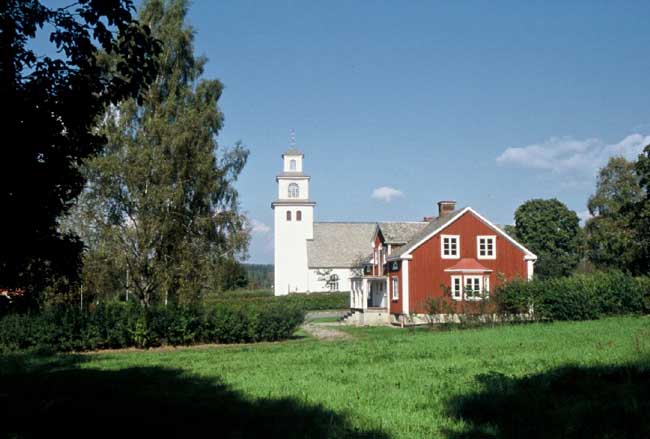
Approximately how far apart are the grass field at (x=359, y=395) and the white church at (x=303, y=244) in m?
59.3

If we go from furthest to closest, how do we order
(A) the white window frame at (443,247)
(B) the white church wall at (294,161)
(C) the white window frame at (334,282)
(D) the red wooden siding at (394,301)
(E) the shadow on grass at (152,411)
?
(B) the white church wall at (294,161)
(C) the white window frame at (334,282)
(D) the red wooden siding at (394,301)
(A) the white window frame at (443,247)
(E) the shadow on grass at (152,411)

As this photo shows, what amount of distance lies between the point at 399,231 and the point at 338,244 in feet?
122

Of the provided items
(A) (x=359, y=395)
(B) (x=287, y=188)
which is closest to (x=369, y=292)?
(B) (x=287, y=188)

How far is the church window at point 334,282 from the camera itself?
77.9 meters

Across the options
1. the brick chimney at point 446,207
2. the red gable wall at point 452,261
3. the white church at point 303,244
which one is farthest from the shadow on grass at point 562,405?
the white church at point 303,244

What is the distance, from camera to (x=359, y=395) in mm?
11508

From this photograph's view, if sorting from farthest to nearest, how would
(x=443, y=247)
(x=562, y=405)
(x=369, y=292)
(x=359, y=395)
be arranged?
1. (x=369, y=292)
2. (x=443, y=247)
3. (x=359, y=395)
4. (x=562, y=405)

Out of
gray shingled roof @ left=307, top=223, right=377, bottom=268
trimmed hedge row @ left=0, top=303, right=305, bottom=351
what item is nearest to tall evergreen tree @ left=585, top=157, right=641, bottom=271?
gray shingled roof @ left=307, top=223, right=377, bottom=268

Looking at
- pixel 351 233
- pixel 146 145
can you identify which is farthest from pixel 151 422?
pixel 351 233

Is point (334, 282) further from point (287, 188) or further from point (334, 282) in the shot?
point (287, 188)

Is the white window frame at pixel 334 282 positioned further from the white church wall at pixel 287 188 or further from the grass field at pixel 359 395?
the grass field at pixel 359 395

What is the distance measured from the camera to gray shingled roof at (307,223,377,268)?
3100 inches

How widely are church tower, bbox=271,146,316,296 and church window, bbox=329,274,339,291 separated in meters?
2.91

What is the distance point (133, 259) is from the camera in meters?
26.9
